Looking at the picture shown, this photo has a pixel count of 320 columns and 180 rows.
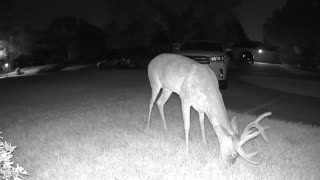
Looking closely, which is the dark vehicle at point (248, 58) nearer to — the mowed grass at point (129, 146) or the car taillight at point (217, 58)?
the car taillight at point (217, 58)

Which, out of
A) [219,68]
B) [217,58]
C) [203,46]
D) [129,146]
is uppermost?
[203,46]

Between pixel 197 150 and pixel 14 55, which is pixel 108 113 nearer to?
pixel 197 150

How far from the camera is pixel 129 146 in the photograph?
279 inches

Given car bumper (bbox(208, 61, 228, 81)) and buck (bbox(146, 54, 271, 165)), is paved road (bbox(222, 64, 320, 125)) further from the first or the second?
buck (bbox(146, 54, 271, 165))

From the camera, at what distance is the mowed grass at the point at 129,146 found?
580cm

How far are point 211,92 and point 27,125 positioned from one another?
496cm

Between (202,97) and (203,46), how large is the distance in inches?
375

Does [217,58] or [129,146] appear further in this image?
[217,58]

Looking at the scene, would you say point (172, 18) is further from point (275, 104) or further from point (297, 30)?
point (275, 104)

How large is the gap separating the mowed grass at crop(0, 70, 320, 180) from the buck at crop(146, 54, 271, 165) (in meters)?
0.40

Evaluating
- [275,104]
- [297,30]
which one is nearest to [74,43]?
[297,30]

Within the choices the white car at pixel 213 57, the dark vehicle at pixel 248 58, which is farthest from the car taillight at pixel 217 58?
the dark vehicle at pixel 248 58

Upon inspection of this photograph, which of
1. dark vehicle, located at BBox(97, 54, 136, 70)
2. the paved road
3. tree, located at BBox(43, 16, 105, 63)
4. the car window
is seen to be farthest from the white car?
tree, located at BBox(43, 16, 105, 63)

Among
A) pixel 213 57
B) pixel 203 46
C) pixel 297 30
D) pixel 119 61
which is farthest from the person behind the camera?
pixel 297 30
